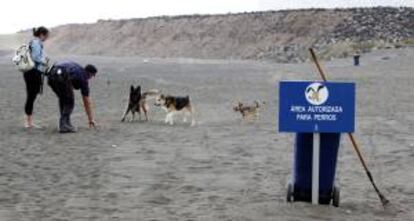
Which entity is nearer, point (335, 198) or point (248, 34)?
point (335, 198)

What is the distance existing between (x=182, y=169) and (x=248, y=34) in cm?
10196

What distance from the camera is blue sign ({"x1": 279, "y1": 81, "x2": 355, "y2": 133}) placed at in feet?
30.0

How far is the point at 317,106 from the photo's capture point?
9180mm

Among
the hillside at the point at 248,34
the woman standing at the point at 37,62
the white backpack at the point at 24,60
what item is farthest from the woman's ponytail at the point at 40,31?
the hillside at the point at 248,34

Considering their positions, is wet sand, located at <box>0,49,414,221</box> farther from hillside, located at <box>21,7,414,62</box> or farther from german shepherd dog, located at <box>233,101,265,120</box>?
hillside, located at <box>21,7,414,62</box>

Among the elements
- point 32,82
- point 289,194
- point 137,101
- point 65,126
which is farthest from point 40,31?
point 289,194

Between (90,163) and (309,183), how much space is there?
4069mm

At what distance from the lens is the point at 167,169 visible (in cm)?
1213

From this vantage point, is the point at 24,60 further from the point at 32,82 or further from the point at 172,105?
the point at 172,105

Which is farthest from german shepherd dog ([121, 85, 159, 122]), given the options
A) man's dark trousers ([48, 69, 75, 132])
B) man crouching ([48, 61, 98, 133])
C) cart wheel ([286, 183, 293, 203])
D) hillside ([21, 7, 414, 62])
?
hillside ([21, 7, 414, 62])

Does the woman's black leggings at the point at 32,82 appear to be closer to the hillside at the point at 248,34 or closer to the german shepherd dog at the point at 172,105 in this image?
the german shepherd dog at the point at 172,105

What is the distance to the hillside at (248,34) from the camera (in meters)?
82.9

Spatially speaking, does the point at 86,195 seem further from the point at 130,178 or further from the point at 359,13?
the point at 359,13

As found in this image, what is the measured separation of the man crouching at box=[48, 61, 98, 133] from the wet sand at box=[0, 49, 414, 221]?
18.7 inches
